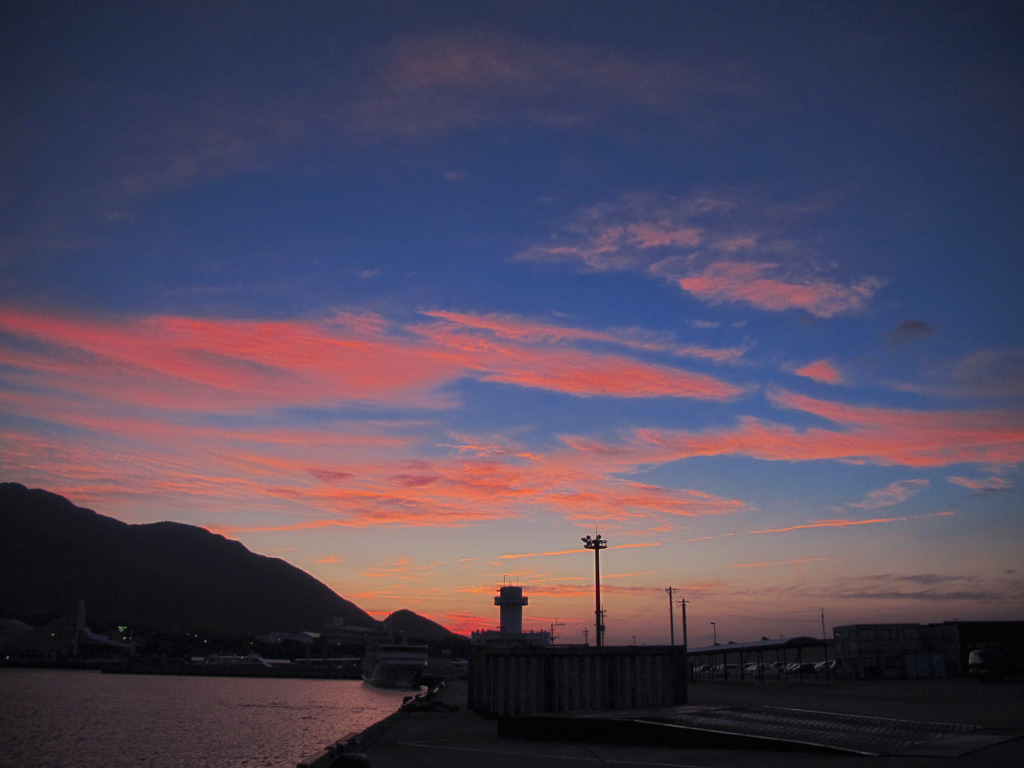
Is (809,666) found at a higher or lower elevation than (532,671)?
lower

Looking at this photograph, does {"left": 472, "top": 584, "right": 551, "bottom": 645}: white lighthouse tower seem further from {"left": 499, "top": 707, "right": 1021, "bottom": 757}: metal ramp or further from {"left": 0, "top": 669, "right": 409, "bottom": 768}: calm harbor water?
{"left": 499, "top": 707, "right": 1021, "bottom": 757}: metal ramp

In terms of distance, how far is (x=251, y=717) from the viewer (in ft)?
226

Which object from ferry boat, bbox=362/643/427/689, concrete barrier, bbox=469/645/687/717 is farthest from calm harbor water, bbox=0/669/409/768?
ferry boat, bbox=362/643/427/689

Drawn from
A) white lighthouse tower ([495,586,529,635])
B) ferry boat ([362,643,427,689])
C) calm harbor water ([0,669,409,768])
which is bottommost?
ferry boat ([362,643,427,689])

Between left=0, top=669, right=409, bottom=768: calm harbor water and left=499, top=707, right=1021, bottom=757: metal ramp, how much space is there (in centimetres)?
2350

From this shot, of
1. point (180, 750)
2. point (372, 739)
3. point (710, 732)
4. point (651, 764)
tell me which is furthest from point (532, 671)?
point (180, 750)

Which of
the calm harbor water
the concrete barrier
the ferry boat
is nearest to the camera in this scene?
the concrete barrier

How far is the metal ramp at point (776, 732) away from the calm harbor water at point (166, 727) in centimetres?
2350

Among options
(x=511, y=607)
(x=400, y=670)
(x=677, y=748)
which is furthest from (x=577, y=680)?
(x=511, y=607)

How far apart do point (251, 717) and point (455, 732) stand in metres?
52.3

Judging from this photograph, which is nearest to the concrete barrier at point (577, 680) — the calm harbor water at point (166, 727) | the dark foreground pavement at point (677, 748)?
the dark foreground pavement at point (677, 748)

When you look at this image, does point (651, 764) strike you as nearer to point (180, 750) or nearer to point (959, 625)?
point (180, 750)

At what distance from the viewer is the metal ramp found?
54.3 feet

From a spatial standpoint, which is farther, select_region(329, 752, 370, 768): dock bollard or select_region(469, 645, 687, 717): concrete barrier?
select_region(469, 645, 687, 717): concrete barrier
